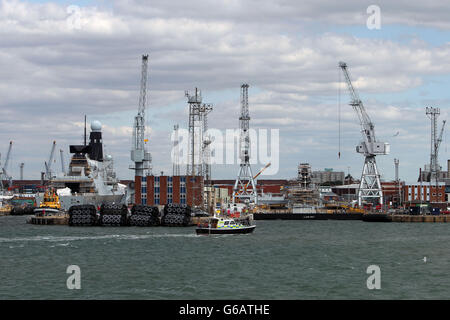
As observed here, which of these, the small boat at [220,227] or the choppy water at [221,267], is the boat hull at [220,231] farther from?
the choppy water at [221,267]

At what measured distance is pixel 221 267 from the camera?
62.6 metres

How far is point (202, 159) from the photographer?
15975 cm

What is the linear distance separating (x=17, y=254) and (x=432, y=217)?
4381 inches

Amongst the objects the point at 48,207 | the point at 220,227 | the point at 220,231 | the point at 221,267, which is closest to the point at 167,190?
the point at 48,207

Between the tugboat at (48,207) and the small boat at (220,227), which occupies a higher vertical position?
the tugboat at (48,207)

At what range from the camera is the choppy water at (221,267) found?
49.4m

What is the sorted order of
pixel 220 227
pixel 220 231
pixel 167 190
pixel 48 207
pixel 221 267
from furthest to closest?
pixel 167 190 < pixel 48 207 < pixel 220 227 < pixel 220 231 < pixel 221 267

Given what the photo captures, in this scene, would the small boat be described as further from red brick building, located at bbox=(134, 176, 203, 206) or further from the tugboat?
red brick building, located at bbox=(134, 176, 203, 206)

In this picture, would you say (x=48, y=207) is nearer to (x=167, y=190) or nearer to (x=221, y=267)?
(x=167, y=190)

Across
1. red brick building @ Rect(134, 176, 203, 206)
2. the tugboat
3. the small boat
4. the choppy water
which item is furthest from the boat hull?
red brick building @ Rect(134, 176, 203, 206)

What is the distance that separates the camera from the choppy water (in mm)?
49375

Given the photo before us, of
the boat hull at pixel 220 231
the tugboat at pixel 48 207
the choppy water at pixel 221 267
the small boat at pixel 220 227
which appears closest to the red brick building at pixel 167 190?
the tugboat at pixel 48 207
